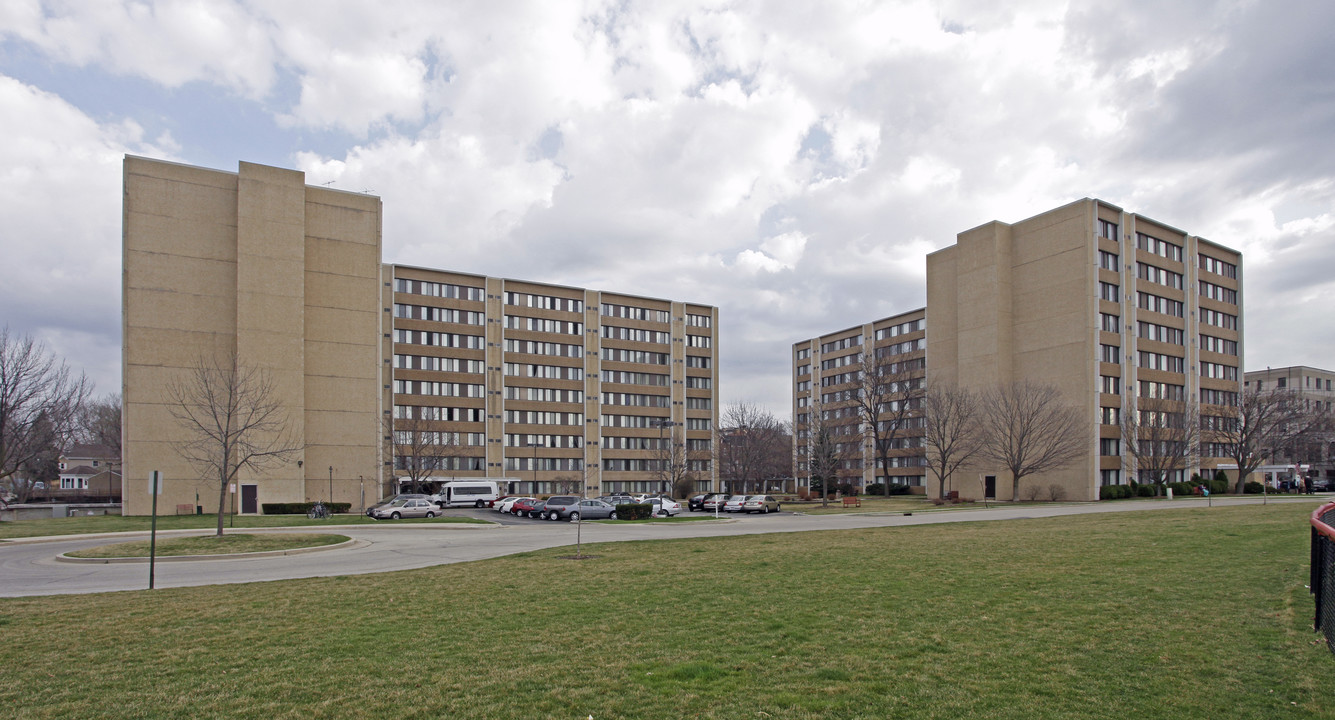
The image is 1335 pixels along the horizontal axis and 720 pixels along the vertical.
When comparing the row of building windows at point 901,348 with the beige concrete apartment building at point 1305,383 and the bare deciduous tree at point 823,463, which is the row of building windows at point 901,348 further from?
the beige concrete apartment building at point 1305,383

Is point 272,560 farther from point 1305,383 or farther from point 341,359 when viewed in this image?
point 1305,383

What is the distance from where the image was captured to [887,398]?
3907 inches

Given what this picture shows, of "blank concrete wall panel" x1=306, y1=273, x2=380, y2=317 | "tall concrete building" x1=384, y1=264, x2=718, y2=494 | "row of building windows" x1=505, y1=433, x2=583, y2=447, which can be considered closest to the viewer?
"blank concrete wall panel" x1=306, y1=273, x2=380, y2=317

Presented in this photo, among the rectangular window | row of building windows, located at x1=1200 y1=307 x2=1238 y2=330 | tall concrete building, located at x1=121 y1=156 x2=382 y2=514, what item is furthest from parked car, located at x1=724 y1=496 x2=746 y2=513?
row of building windows, located at x1=1200 y1=307 x2=1238 y2=330

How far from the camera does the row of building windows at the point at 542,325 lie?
94.6 metres

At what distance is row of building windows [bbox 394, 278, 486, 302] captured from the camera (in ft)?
291

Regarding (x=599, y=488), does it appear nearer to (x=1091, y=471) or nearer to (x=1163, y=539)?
(x=1091, y=471)

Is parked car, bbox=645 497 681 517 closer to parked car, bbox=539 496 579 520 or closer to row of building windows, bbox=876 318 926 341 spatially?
parked car, bbox=539 496 579 520

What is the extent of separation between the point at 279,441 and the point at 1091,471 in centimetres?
6458

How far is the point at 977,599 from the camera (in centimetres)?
1219

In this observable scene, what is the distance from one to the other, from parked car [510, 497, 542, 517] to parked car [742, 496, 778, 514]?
15303mm

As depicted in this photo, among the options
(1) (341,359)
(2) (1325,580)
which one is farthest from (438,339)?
(2) (1325,580)

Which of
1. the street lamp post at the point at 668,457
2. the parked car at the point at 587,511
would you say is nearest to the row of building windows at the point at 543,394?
the street lamp post at the point at 668,457

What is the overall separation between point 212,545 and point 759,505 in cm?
3885
